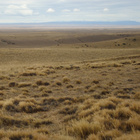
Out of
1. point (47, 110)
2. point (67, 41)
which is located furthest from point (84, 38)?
point (47, 110)

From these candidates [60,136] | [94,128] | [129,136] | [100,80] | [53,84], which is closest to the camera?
→ [129,136]

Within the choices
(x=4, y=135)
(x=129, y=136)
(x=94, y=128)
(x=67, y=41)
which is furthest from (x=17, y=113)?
(x=67, y=41)

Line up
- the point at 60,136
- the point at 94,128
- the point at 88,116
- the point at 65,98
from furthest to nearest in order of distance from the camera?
the point at 65,98 → the point at 88,116 → the point at 94,128 → the point at 60,136

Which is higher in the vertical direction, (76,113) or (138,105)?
(138,105)

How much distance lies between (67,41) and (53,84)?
243ft

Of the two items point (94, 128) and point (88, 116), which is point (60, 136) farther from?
point (88, 116)

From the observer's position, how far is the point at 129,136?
15.0 feet

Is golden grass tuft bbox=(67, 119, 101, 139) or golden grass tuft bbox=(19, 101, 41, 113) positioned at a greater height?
golden grass tuft bbox=(67, 119, 101, 139)

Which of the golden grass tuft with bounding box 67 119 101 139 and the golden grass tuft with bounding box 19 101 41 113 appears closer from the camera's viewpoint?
the golden grass tuft with bounding box 67 119 101 139

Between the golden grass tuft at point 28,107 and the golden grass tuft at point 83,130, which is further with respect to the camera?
the golden grass tuft at point 28,107

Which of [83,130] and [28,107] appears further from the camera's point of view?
[28,107]

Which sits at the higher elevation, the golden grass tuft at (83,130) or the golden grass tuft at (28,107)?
the golden grass tuft at (83,130)

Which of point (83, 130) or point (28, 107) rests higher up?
point (83, 130)

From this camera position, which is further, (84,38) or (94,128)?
(84,38)
